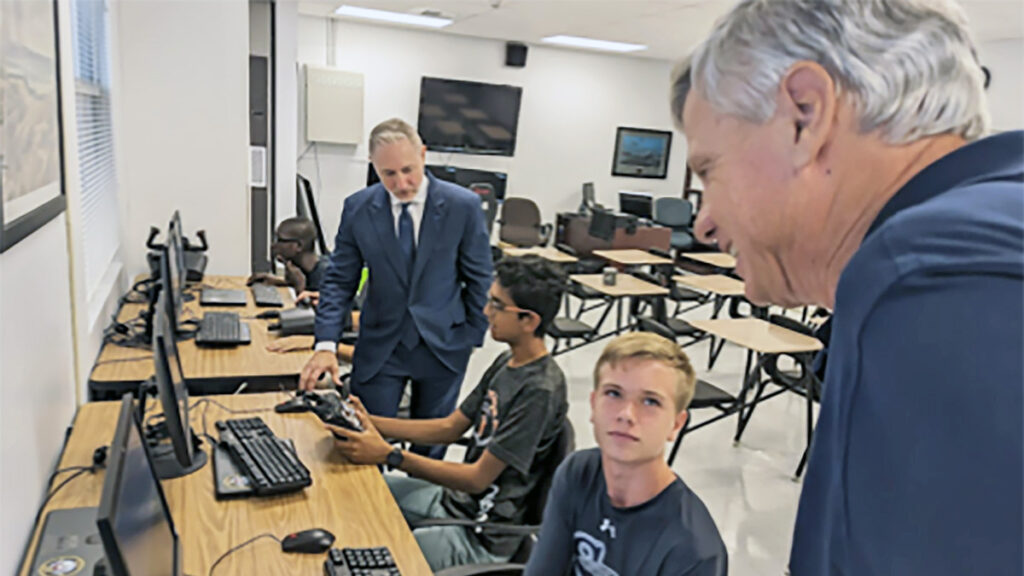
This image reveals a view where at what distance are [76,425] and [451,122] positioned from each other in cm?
721

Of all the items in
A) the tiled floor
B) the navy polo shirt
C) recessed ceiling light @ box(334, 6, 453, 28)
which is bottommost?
the tiled floor

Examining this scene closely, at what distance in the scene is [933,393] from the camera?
16.4 inches

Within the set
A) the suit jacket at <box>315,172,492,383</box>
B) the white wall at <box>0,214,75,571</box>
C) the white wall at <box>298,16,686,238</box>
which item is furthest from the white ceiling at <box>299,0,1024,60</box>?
the white wall at <box>0,214,75,571</box>

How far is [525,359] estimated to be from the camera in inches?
82.0

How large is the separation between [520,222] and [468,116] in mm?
1592

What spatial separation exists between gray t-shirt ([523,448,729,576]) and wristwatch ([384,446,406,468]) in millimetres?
497

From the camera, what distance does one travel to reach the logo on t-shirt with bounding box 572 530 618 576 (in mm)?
1547

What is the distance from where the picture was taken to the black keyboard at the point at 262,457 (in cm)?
173

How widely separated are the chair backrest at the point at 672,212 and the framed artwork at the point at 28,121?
8.36 metres

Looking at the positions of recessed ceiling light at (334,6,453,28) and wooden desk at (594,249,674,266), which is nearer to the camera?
wooden desk at (594,249,674,266)

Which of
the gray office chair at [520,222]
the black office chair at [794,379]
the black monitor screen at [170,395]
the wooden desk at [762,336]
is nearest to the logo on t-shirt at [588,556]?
the black monitor screen at [170,395]

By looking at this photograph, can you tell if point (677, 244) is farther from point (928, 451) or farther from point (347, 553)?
point (928, 451)

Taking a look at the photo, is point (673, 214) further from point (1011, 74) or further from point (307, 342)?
point (307, 342)

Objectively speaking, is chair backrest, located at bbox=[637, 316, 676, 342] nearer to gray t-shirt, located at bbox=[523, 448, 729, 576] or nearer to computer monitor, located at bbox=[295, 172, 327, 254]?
gray t-shirt, located at bbox=[523, 448, 729, 576]
